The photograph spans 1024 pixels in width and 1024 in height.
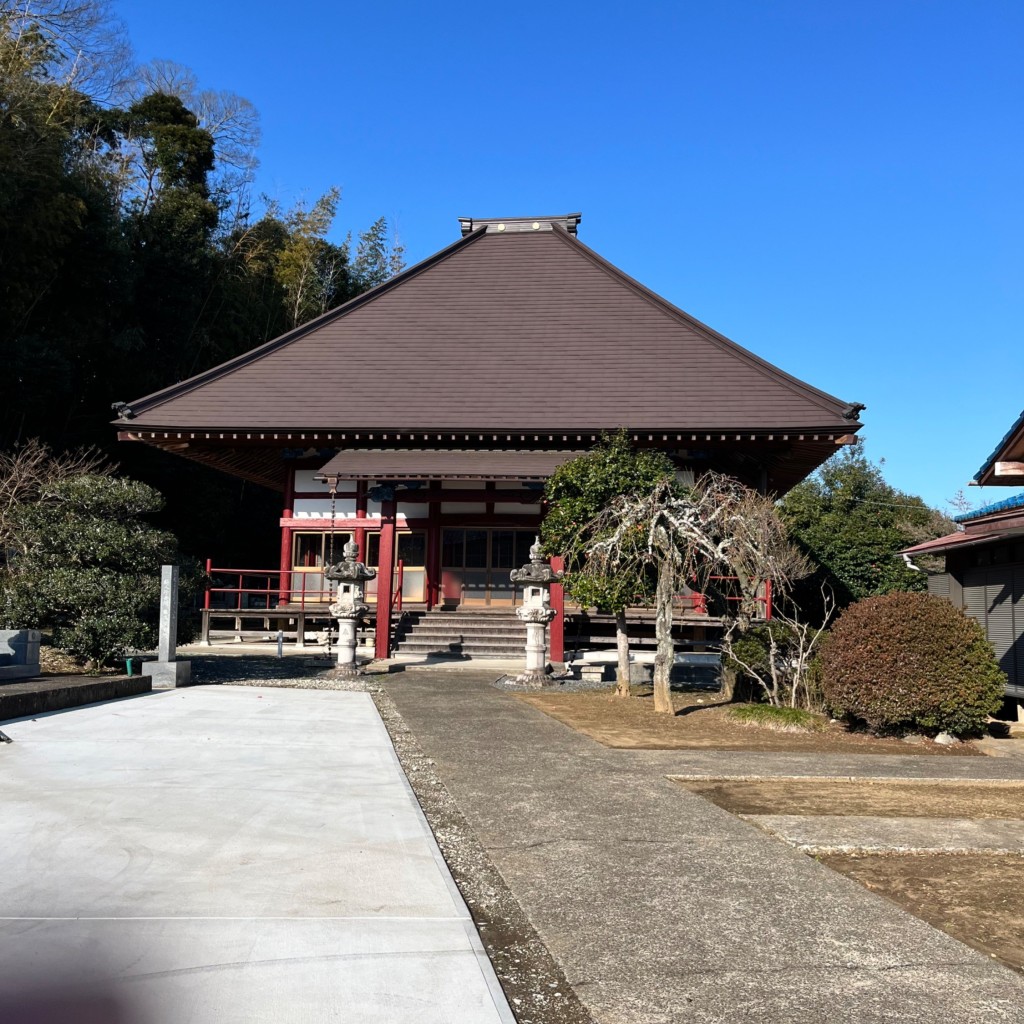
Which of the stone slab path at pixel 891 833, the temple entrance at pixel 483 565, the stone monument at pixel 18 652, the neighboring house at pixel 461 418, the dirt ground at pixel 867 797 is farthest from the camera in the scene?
the temple entrance at pixel 483 565

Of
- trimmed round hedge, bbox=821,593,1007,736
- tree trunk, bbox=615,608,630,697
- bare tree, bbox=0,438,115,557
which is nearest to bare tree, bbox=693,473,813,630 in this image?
trimmed round hedge, bbox=821,593,1007,736

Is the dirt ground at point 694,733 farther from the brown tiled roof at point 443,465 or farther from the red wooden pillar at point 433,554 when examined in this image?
the red wooden pillar at point 433,554

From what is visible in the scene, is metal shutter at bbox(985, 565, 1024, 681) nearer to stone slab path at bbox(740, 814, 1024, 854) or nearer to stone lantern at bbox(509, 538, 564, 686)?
stone lantern at bbox(509, 538, 564, 686)

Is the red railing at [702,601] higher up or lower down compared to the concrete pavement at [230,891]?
higher up

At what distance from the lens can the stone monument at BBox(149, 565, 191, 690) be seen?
10.5 metres

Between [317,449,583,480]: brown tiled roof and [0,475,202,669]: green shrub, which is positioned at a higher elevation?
[317,449,583,480]: brown tiled roof

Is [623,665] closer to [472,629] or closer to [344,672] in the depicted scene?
[344,672]

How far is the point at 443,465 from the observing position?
53.3 ft

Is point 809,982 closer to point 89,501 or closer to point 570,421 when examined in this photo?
point 89,501

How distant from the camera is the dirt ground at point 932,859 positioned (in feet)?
10.9

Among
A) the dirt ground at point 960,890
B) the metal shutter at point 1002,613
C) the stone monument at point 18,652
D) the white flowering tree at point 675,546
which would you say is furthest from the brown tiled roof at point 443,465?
the dirt ground at point 960,890

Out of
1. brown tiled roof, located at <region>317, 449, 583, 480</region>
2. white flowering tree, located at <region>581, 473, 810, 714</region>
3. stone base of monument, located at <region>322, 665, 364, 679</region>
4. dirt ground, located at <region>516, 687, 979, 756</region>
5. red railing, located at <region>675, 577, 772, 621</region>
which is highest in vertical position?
brown tiled roof, located at <region>317, 449, 583, 480</region>

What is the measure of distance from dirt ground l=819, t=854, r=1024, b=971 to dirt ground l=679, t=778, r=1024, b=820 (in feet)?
3.20

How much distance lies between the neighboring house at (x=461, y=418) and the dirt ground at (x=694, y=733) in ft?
13.6
